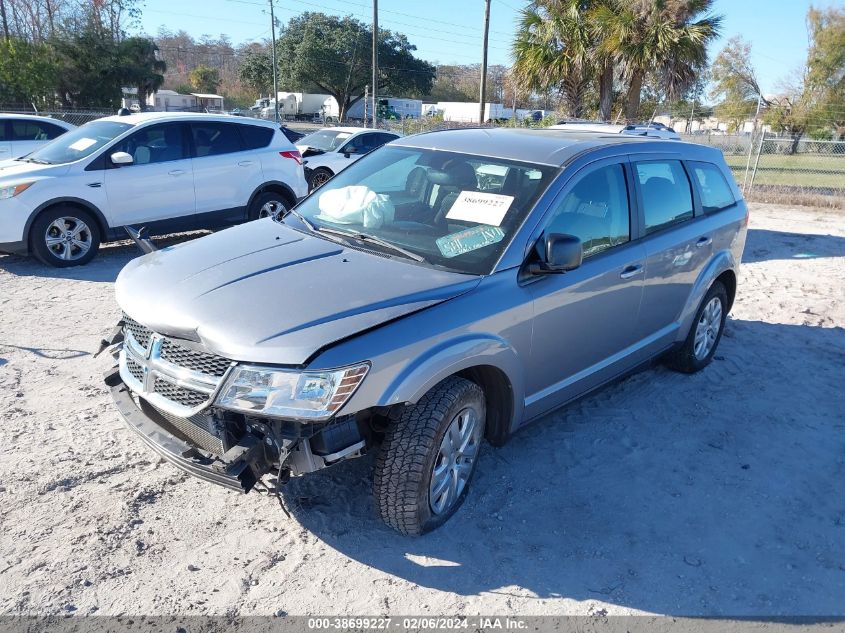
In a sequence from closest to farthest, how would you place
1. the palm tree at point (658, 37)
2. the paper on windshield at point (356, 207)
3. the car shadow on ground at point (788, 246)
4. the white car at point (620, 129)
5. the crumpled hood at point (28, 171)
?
the paper on windshield at point (356, 207) → the white car at point (620, 129) → the crumpled hood at point (28, 171) → the car shadow on ground at point (788, 246) → the palm tree at point (658, 37)

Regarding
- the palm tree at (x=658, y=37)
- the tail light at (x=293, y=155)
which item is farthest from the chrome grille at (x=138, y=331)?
the palm tree at (x=658, y=37)

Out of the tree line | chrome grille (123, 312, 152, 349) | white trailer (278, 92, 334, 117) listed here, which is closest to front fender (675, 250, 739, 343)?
chrome grille (123, 312, 152, 349)

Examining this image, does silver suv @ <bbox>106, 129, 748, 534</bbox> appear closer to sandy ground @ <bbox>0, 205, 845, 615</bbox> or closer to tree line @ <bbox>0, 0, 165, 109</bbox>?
sandy ground @ <bbox>0, 205, 845, 615</bbox>

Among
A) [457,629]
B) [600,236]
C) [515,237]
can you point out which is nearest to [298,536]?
[457,629]

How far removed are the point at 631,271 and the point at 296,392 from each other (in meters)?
2.37

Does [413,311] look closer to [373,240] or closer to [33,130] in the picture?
[373,240]

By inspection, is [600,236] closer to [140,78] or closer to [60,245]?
[60,245]

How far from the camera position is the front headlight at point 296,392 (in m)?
2.61

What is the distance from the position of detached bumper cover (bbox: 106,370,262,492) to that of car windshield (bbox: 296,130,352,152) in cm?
1133

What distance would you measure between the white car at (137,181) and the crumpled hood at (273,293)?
15.7 ft

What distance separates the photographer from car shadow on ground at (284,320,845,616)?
299cm

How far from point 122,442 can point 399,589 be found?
6.51ft

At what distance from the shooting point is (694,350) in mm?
5234

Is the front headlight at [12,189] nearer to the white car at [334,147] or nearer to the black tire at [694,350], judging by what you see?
the white car at [334,147]
